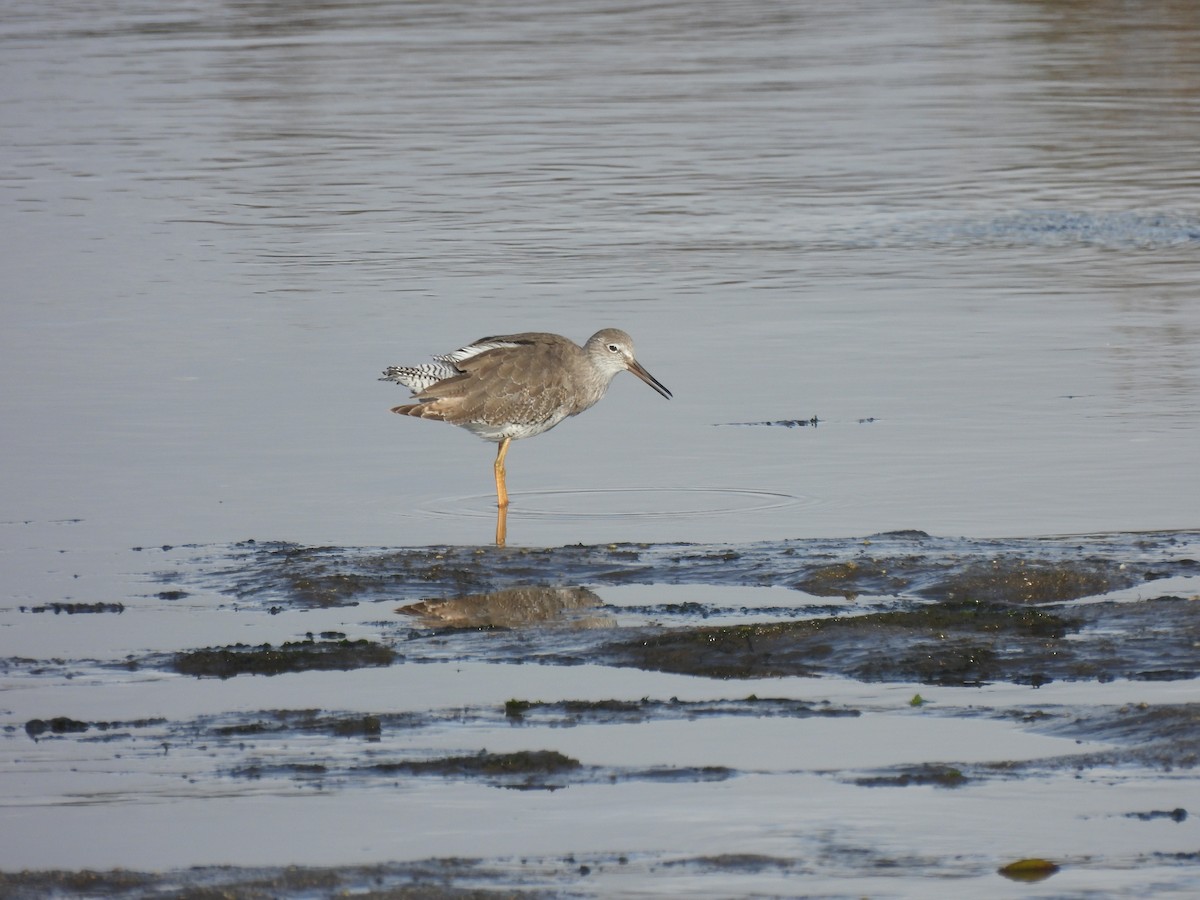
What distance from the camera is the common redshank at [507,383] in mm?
→ 11281

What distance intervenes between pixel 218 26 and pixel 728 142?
18786 millimetres

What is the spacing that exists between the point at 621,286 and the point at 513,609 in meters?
7.82

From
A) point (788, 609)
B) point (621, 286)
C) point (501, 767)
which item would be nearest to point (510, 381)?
point (788, 609)

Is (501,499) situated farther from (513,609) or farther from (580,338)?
(580,338)

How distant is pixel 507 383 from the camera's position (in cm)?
1127

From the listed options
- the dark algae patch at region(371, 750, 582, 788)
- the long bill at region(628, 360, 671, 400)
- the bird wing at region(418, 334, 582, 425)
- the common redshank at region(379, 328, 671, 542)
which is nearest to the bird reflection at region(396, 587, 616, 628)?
the dark algae patch at region(371, 750, 582, 788)

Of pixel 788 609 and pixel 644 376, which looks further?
pixel 644 376

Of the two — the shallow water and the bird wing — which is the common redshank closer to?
the bird wing

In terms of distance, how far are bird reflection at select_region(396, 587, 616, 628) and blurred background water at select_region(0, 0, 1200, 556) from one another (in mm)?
1143

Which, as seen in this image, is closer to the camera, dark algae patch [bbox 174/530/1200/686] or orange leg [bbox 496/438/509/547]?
dark algae patch [bbox 174/530/1200/686]

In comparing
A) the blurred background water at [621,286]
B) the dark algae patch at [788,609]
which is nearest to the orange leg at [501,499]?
the blurred background water at [621,286]

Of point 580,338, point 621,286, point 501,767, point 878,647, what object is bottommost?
point 501,767

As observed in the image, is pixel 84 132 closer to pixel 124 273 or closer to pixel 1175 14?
pixel 124 273

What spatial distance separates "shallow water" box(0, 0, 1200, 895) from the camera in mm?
7824
